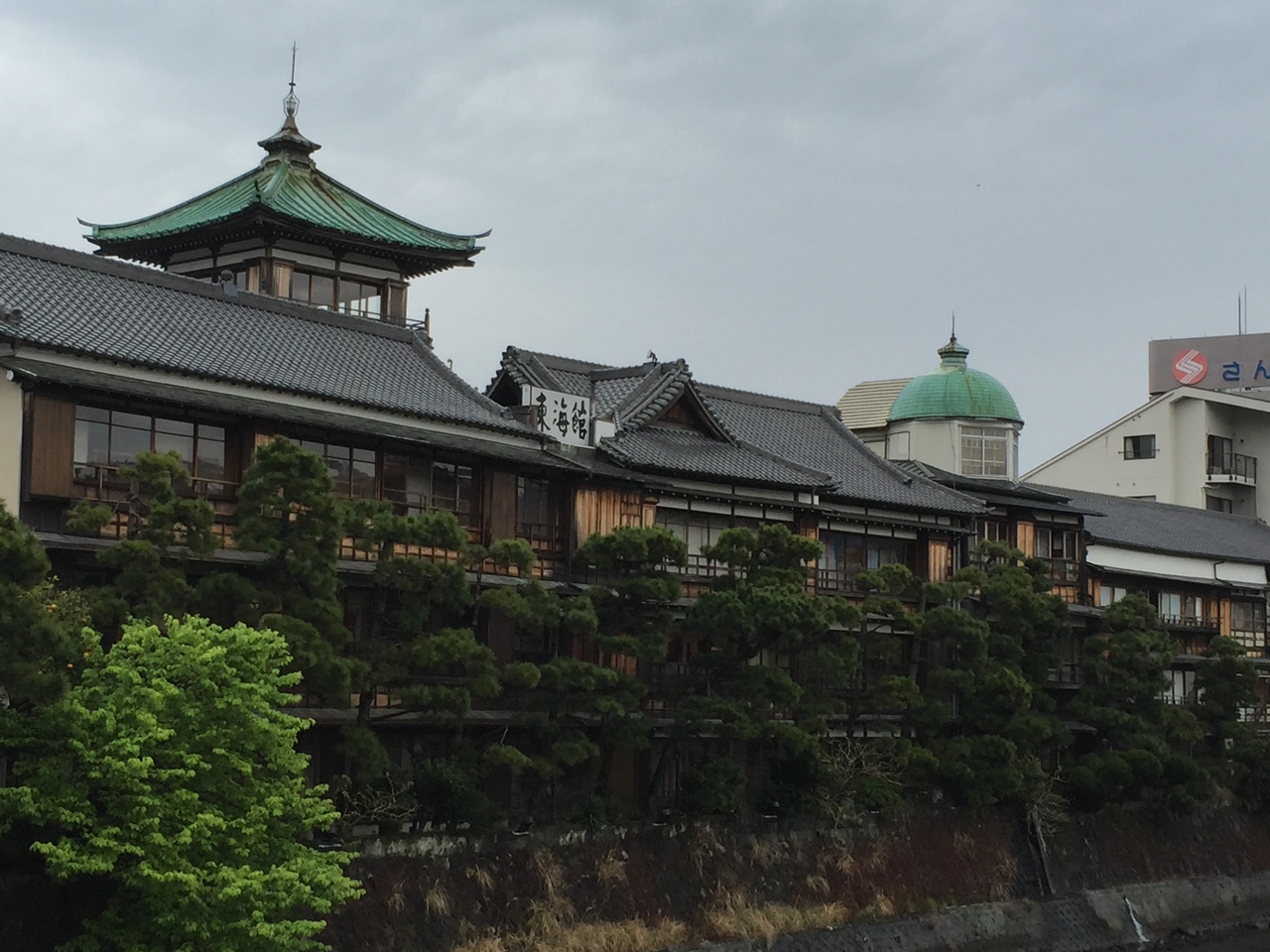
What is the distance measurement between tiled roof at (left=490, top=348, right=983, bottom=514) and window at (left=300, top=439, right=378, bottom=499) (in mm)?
7939

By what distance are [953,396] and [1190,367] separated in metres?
26.5

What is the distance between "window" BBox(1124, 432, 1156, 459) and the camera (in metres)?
80.2

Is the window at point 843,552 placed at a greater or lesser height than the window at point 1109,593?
greater

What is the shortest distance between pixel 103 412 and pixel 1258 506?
189 feet

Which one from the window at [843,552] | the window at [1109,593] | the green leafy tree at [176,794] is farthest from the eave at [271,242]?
the window at [1109,593]

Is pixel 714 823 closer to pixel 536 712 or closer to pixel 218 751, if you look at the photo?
pixel 536 712

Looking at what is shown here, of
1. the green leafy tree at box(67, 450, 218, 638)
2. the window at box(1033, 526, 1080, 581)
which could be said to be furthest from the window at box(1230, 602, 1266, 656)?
the green leafy tree at box(67, 450, 218, 638)

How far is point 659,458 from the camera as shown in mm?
48281

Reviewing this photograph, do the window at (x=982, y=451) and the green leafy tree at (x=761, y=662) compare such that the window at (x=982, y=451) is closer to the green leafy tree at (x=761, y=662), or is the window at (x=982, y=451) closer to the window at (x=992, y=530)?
the window at (x=992, y=530)

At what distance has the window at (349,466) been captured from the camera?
40250 millimetres

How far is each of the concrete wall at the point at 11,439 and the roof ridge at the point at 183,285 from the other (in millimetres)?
3294

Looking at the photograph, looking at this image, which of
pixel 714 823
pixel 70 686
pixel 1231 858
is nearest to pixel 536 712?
pixel 714 823

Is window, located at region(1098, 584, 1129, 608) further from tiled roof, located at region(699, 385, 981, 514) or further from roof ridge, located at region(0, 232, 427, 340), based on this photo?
roof ridge, located at region(0, 232, 427, 340)

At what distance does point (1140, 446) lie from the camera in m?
80.7
